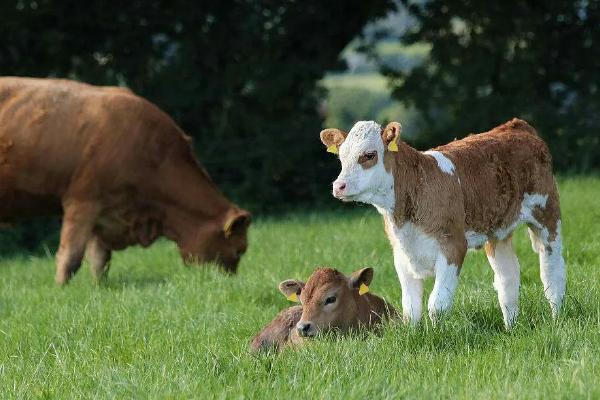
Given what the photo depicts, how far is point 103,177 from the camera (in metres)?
→ 11.0

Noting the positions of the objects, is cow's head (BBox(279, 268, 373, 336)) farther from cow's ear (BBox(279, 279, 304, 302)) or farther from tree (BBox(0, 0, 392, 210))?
tree (BBox(0, 0, 392, 210))

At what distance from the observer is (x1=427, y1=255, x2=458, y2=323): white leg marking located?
21.3 feet

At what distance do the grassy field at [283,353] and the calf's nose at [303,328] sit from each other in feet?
0.48

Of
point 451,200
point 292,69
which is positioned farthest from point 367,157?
point 292,69

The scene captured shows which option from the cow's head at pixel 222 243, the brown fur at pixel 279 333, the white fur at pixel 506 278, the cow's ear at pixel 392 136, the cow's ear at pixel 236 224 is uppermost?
the cow's ear at pixel 392 136

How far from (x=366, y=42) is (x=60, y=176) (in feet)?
24.6

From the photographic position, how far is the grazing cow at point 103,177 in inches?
434

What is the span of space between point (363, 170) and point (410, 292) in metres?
0.87

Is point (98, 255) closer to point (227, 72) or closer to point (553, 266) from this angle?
point (553, 266)

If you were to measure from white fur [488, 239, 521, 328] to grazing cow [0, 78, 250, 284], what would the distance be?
429cm

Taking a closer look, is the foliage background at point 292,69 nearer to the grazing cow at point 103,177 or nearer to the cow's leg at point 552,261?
the grazing cow at point 103,177

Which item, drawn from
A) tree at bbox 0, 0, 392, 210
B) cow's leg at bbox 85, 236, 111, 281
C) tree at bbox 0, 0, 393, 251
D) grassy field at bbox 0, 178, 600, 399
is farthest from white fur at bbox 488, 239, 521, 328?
tree at bbox 0, 0, 392, 210

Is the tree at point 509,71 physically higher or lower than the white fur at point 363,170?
lower

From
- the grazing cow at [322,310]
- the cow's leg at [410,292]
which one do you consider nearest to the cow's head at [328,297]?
the grazing cow at [322,310]
